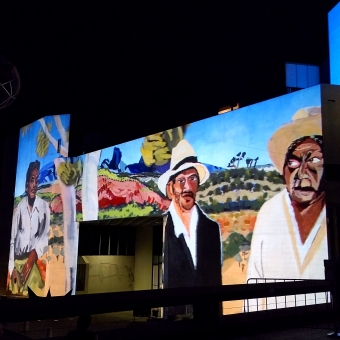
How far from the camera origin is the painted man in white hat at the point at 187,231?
1689 centimetres

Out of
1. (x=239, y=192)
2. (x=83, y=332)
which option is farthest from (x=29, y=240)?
(x=83, y=332)

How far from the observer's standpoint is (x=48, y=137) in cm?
3000

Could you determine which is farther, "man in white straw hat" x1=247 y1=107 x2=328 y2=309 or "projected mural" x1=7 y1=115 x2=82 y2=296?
"projected mural" x1=7 y1=115 x2=82 y2=296

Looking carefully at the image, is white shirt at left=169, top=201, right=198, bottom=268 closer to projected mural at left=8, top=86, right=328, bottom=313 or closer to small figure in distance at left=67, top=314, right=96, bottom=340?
projected mural at left=8, top=86, right=328, bottom=313

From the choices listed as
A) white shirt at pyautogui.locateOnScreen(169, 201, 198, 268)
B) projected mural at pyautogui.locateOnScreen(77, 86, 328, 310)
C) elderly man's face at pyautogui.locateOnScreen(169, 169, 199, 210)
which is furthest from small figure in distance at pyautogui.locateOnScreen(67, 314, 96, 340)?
elderly man's face at pyautogui.locateOnScreen(169, 169, 199, 210)

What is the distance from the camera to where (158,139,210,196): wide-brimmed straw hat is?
1792 centimetres

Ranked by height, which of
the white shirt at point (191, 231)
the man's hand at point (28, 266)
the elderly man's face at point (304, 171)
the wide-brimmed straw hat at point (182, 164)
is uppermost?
the wide-brimmed straw hat at point (182, 164)

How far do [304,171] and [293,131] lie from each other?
1.54 m

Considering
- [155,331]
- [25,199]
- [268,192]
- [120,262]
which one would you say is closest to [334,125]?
[268,192]

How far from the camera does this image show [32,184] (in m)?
30.7

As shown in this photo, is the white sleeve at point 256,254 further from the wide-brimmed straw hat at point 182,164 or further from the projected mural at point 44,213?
the projected mural at point 44,213

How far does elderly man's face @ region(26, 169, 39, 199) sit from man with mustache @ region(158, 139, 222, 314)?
13855 mm

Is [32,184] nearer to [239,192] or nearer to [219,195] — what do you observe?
[219,195]

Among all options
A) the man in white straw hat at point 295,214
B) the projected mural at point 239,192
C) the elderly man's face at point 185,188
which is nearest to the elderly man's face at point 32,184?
the projected mural at point 239,192
